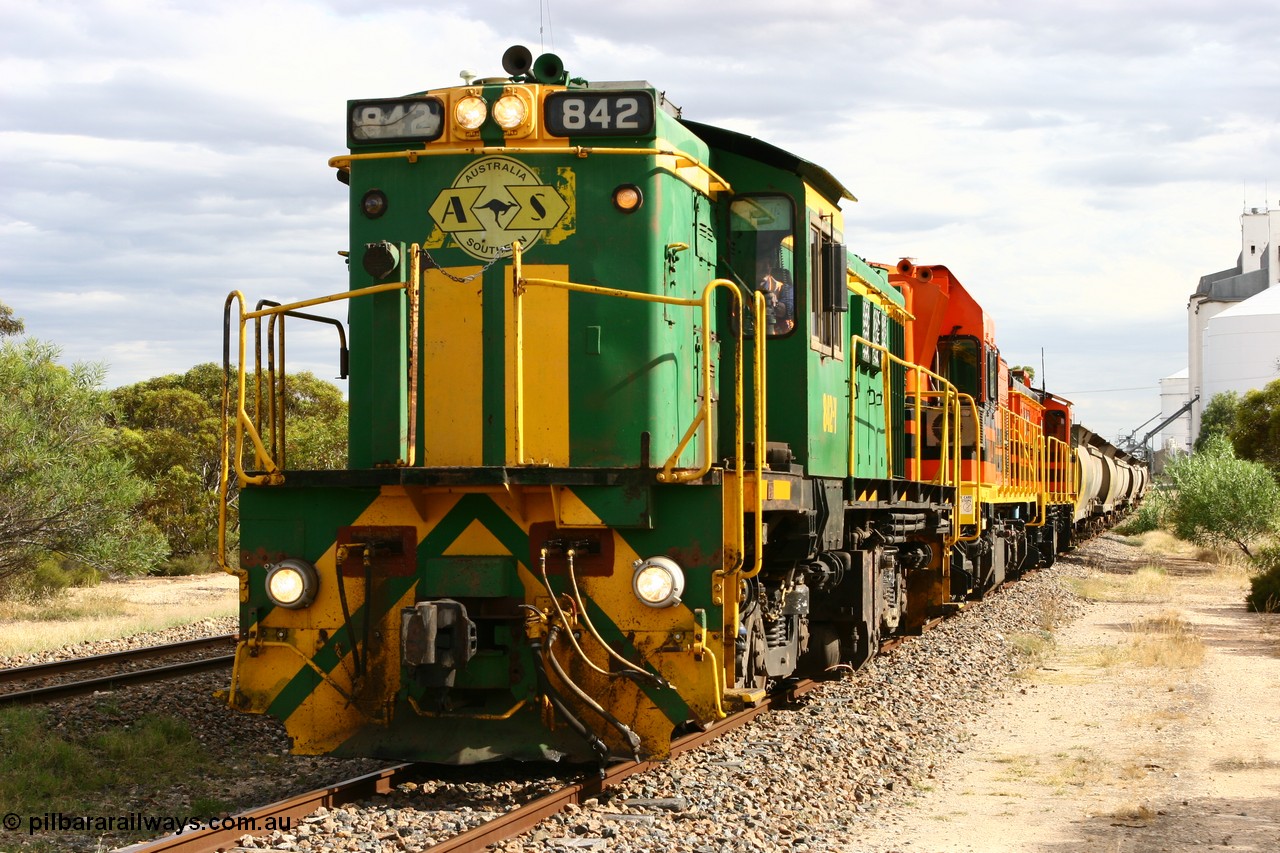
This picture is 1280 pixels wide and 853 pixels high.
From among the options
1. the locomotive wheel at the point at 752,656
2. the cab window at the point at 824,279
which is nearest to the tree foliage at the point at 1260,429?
the cab window at the point at 824,279

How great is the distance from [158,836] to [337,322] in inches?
117

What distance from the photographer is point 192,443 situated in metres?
29.3

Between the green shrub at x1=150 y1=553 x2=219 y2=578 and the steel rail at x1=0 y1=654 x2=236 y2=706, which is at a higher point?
the steel rail at x1=0 y1=654 x2=236 y2=706

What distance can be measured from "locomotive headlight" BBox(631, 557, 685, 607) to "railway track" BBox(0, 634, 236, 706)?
483cm

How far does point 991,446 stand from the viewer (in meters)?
15.5

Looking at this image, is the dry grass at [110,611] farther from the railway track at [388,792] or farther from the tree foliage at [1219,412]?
the tree foliage at [1219,412]

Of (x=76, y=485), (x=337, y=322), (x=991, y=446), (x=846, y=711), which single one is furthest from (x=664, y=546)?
(x=76, y=485)

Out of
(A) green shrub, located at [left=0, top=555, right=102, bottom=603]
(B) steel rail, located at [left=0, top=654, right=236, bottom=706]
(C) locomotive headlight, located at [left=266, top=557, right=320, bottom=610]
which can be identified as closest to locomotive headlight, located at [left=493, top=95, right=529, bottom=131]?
(C) locomotive headlight, located at [left=266, top=557, right=320, bottom=610]

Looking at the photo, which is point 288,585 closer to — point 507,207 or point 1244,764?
point 507,207

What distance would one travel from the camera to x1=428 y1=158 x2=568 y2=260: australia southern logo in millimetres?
6699

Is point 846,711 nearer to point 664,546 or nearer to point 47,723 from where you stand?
point 664,546

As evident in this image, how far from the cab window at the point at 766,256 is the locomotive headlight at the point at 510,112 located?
1.68 m

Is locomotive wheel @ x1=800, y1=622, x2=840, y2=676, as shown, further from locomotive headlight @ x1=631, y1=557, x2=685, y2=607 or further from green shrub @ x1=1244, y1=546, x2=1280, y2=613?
green shrub @ x1=1244, y1=546, x2=1280, y2=613

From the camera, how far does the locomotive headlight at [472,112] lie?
6.69m
